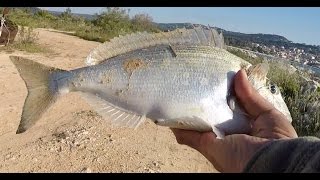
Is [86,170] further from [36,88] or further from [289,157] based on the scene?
[289,157]

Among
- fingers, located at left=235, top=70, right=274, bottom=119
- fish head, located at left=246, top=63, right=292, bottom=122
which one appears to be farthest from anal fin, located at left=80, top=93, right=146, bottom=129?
fish head, located at left=246, top=63, right=292, bottom=122

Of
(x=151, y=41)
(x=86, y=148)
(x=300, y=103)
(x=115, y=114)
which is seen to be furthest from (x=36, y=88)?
(x=300, y=103)

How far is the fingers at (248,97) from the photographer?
2.92 meters

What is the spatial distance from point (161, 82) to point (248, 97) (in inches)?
22.1

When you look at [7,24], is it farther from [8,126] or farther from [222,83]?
[222,83]

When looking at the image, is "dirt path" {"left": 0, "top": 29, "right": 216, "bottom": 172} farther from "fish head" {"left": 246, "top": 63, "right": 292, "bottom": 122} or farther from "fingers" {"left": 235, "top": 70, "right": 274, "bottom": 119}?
"fingers" {"left": 235, "top": 70, "right": 274, "bottom": 119}

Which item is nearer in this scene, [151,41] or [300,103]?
[151,41]

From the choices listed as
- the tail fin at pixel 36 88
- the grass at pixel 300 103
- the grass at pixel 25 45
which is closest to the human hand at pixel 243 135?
the tail fin at pixel 36 88

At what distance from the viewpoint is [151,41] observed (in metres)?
3.00

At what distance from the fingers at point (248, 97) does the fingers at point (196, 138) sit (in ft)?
0.95

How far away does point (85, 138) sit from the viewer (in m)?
7.43

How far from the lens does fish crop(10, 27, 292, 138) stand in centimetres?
290

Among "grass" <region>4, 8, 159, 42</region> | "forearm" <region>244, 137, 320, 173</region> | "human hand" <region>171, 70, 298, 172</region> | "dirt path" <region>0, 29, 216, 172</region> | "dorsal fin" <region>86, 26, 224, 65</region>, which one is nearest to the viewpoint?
"forearm" <region>244, 137, 320, 173</region>

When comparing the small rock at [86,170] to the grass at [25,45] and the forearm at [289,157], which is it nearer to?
the forearm at [289,157]
